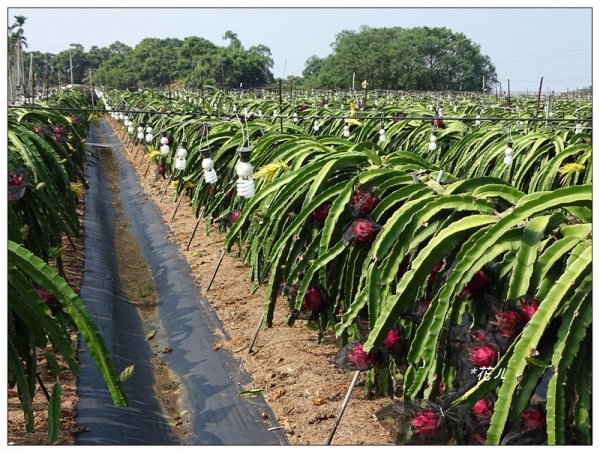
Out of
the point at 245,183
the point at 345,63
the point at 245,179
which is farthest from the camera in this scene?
the point at 345,63

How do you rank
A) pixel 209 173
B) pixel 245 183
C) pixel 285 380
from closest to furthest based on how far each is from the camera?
1. pixel 245 183
2. pixel 285 380
3. pixel 209 173

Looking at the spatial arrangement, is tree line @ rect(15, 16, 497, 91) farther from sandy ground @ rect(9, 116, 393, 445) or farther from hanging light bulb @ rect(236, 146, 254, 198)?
hanging light bulb @ rect(236, 146, 254, 198)

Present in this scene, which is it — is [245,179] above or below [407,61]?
below

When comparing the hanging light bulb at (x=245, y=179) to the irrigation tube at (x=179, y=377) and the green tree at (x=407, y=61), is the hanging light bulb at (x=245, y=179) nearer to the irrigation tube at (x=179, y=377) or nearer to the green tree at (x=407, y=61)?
the irrigation tube at (x=179, y=377)

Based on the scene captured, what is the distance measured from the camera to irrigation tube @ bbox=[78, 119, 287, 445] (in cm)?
402

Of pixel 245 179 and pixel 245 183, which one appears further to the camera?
pixel 245 179

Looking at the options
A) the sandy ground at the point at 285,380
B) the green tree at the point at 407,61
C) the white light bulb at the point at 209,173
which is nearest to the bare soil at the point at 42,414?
the sandy ground at the point at 285,380

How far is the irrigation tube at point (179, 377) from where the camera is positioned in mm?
4023

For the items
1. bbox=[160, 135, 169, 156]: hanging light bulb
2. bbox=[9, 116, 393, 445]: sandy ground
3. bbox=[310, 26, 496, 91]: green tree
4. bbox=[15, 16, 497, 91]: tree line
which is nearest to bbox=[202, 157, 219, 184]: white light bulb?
bbox=[9, 116, 393, 445]: sandy ground

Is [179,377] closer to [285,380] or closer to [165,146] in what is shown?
[285,380]

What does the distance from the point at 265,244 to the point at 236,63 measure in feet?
115

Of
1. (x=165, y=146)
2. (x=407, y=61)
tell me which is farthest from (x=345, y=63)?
(x=165, y=146)

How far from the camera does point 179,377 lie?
4.95 m

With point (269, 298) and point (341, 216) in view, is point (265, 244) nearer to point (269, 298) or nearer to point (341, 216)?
point (269, 298)
